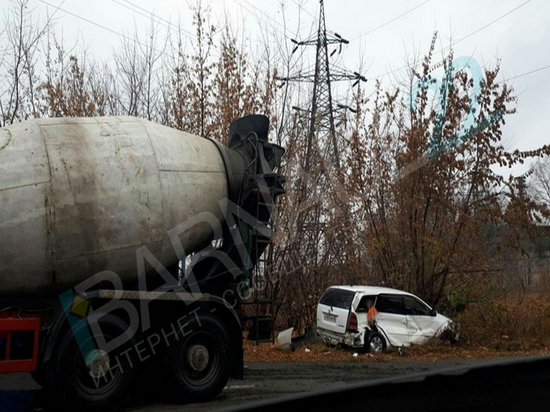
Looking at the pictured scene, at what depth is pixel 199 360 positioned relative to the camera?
304 inches

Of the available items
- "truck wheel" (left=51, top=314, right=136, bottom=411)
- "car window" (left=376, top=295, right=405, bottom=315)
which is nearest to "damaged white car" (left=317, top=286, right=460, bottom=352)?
"car window" (left=376, top=295, right=405, bottom=315)

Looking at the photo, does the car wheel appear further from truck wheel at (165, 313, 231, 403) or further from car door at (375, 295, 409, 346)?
truck wheel at (165, 313, 231, 403)

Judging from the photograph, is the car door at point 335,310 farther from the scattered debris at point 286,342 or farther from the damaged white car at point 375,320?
the scattered debris at point 286,342

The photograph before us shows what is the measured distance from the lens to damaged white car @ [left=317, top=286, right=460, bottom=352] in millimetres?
14000

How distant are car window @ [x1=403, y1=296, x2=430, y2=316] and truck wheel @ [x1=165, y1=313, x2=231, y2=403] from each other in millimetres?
7830

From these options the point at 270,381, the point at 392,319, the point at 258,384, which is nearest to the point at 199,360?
the point at 258,384

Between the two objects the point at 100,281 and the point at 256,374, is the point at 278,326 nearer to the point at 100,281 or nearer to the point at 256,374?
the point at 256,374

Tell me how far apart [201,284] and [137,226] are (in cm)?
144

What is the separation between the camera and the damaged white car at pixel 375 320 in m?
14.0

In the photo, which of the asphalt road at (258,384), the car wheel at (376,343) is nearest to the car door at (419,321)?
the car wheel at (376,343)

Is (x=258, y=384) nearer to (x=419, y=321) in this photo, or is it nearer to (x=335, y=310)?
(x=335, y=310)

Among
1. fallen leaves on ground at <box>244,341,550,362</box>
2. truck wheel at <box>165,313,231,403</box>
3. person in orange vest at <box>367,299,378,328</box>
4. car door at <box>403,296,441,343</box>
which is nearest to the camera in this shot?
truck wheel at <box>165,313,231,403</box>

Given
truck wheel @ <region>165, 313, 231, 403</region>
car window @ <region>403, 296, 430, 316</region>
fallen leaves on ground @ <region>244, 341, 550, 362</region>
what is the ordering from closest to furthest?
truck wheel @ <region>165, 313, 231, 403</region>
fallen leaves on ground @ <region>244, 341, 550, 362</region>
car window @ <region>403, 296, 430, 316</region>

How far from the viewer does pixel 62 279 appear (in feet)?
22.9
